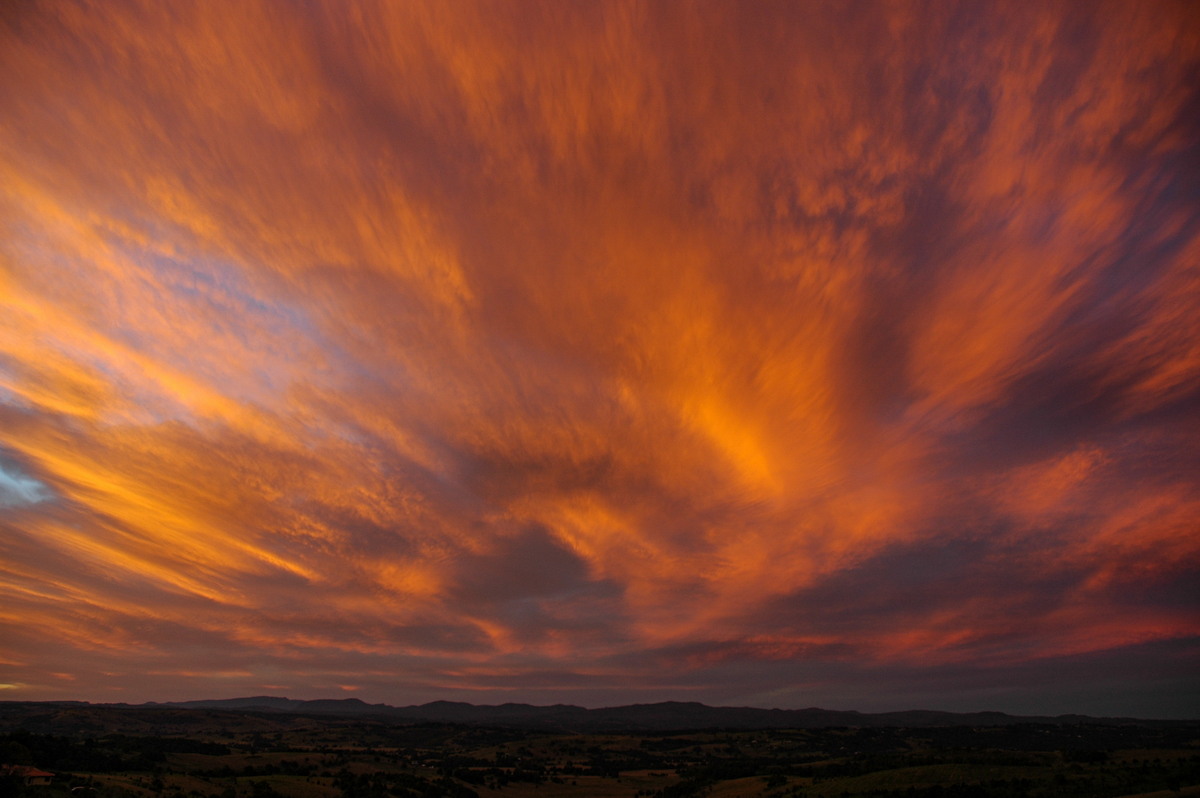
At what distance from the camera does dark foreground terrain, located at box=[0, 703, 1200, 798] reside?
2207 inches

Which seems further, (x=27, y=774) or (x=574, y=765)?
(x=574, y=765)

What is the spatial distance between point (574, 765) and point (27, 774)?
308 feet

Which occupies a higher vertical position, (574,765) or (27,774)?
(27,774)

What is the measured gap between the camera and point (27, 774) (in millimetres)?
44469

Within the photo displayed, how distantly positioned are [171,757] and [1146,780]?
4738 inches

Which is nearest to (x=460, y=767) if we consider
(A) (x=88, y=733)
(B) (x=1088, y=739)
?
(A) (x=88, y=733)

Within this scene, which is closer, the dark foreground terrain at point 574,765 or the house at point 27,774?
the house at point 27,774

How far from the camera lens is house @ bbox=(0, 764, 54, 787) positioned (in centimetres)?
4328

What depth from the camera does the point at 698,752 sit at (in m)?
139

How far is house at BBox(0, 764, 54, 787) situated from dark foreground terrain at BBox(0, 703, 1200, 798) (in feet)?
4.60

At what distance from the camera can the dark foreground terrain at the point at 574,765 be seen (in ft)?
184

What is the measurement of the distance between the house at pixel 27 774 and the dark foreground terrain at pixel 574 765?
1402mm

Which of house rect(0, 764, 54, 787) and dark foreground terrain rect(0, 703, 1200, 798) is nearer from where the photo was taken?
house rect(0, 764, 54, 787)

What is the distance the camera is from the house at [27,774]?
43.3m
